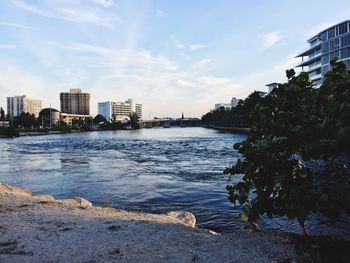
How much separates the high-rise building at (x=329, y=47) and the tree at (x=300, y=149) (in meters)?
72.5

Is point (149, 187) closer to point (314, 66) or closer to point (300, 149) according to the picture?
point (300, 149)

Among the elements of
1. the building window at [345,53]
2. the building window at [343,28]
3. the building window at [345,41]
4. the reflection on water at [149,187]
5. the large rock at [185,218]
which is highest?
the building window at [343,28]

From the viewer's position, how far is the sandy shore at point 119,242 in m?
6.96

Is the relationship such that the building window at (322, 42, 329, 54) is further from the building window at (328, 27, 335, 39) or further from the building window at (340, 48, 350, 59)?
the building window at (340, 48, 350, 59)

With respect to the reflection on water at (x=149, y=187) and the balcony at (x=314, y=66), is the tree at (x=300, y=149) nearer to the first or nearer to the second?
the reflection on water at (x=149, y=187)

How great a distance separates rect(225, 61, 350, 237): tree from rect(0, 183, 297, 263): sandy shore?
82 cm

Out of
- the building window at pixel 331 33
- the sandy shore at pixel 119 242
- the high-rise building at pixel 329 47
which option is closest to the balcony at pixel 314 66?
the high-rise building at pixel 329 47

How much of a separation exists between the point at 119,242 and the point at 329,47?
315ft

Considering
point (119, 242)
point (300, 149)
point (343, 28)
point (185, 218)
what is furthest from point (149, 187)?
point (343, 28)

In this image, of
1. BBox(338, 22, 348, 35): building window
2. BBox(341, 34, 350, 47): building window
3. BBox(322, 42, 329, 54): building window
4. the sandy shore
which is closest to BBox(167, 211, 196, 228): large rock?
the sandy shore

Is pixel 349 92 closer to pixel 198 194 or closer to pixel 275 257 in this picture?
pixel 275 257

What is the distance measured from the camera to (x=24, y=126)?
543 feet

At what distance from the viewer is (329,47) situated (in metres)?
92.0

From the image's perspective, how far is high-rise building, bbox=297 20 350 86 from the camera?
8482 centimetres
